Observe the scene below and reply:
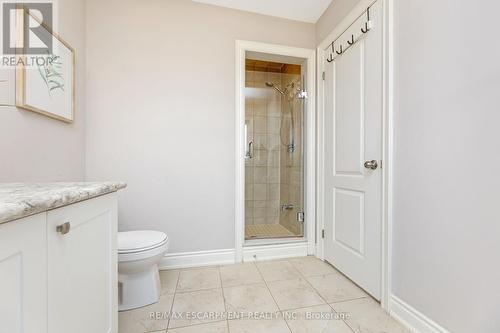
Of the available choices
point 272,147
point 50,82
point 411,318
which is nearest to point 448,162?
point 411,318

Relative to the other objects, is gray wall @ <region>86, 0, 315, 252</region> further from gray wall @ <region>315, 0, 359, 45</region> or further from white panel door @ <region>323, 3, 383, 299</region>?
white panel door @ <region>323, 3, 383, 299</region>

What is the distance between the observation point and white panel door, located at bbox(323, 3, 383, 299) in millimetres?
1504

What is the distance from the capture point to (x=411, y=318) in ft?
4.10

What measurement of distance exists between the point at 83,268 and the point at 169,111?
4.82 ft

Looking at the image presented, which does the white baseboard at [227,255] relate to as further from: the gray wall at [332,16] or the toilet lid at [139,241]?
the gray wall at [332,16]

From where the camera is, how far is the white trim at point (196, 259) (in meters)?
1.99

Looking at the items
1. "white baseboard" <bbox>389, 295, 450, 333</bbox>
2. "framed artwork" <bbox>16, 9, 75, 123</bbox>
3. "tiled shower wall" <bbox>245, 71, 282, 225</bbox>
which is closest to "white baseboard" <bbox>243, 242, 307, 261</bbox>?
"tiled shower wall" <bbox>245, 71, 282, 225</bbox>

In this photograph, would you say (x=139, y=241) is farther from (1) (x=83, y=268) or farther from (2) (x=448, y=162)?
(2) (x=448, y=162)

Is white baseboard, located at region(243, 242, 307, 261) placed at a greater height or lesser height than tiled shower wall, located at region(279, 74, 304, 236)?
lesser

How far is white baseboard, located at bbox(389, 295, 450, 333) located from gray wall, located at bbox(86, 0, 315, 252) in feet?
4.23

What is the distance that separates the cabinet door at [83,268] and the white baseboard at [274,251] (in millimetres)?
1273

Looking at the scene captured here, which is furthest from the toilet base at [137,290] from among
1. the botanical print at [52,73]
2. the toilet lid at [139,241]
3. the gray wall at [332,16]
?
the gray wall at [332,16]

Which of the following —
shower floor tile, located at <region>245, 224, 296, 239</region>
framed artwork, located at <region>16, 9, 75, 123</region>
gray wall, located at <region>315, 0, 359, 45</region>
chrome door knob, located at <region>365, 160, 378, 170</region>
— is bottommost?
shower floor tile, located at <region>245, 224, 296, 239</region>

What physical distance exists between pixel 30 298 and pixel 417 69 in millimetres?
1766
